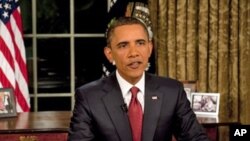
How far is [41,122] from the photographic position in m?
3.27

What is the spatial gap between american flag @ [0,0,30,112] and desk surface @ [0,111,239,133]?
409mm

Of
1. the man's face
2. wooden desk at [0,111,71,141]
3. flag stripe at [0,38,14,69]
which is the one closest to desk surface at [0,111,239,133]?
wooden desk at [0,111,71,141]

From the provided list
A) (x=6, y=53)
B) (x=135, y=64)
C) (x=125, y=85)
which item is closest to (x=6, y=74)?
(x=6, y=53)

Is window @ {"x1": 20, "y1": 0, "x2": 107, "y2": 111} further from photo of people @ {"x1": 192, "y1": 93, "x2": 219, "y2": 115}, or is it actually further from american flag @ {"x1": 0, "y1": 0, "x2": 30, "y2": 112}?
photo of people @ {"x1": 192, "y1": 93, "x2": 219, "y2": 115}

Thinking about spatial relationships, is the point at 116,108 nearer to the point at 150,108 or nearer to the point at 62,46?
the point at 150,108

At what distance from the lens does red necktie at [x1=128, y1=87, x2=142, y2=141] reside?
5.90 feet

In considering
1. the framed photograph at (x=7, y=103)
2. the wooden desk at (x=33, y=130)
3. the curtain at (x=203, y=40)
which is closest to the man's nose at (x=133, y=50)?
the wooden desk at (x=33, y=130)

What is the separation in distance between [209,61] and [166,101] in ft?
7.97

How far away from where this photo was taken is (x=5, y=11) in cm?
388

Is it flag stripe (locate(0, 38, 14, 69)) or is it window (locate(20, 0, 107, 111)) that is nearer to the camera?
flag stripe (locate(0, 38, 14, 69))

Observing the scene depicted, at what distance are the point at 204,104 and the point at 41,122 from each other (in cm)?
128

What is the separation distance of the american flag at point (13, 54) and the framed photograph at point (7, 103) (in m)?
0.38

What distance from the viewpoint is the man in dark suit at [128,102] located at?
5.67ft

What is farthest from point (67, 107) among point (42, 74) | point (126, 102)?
point (126, 102)
